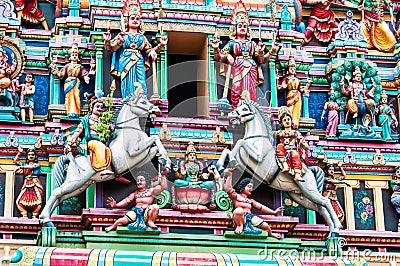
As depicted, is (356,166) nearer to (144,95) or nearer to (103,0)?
(144,95)

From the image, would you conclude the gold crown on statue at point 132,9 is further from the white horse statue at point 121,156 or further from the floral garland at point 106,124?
the floral garland at point 106,124

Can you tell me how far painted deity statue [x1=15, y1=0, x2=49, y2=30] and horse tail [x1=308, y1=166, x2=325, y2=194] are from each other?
7.32 meters

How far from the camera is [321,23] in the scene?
29.5 m

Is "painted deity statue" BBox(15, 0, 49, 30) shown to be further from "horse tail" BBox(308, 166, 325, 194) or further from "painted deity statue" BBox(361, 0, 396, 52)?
"painted deity statue" BBox(361, 0, 396, 52)

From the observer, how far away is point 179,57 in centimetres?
2905

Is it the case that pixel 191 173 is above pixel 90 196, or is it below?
above

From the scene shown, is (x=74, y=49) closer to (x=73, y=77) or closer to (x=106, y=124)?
(x=73, y=77)

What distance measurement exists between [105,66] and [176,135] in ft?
8.06

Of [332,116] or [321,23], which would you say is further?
[321,23]

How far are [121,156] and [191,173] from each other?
1565mm

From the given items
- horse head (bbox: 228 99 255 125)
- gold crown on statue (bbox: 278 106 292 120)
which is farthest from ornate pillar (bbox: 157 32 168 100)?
gold crown on statue (bbox: 278 106 292 120)

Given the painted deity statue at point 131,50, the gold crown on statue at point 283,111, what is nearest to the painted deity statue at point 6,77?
the painted deity statue at point 131,50

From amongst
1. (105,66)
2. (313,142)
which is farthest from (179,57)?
(313,142)

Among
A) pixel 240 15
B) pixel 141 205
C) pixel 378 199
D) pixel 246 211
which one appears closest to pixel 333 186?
pixel 378 199
